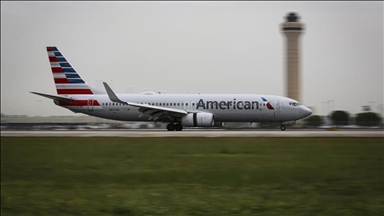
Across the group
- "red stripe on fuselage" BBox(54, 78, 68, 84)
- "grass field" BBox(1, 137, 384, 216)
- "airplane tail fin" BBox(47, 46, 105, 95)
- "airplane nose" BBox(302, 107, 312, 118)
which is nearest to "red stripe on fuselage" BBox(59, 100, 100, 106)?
"airplane tail fin" BBox(47, 46, 105, 95)

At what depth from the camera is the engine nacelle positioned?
39375 mm

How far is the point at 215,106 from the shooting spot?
133ft

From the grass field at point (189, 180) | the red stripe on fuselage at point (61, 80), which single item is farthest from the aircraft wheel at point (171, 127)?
the grass field at point (189, 180)

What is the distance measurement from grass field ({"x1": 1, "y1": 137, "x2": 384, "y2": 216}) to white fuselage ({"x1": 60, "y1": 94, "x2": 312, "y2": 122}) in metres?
17.2

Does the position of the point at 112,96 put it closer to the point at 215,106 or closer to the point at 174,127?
the point at 174,127

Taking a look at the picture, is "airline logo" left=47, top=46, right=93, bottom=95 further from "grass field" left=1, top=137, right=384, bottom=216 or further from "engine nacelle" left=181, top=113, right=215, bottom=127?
"grass field" left=1, top=137, right=384, bottom=216

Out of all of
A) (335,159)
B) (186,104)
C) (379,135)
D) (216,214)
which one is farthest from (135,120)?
(216,214)

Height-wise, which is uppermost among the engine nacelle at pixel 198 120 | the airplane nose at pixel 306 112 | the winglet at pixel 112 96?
the winglet at pixel 112 96

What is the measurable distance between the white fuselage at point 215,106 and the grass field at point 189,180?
17.2 meters

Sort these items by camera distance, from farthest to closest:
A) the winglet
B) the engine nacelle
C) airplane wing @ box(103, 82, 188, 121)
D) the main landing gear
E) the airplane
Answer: the main landing gear → the airplane → airplane wing @ box(103, 82, 188, 121) → the engine nacelle → the winglet

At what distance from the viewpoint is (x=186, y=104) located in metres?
41.2

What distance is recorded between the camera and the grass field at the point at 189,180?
12367 mm

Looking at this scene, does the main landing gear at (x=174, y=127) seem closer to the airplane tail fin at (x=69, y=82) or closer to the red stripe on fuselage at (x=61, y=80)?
the airplane tail fin at (x=69, y=82)

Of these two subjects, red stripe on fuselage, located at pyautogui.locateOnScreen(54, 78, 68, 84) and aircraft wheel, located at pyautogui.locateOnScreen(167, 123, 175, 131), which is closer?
red stripe on fuselage, located at pyautogui.locateOnScreen(54, 78, 68, 84)
